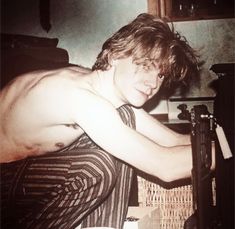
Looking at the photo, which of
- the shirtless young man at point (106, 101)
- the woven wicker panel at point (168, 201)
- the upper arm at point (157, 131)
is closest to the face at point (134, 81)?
the shirtless young man at point (106, 101)

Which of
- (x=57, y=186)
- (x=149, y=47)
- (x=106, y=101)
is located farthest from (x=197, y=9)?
(x=57, y=186)

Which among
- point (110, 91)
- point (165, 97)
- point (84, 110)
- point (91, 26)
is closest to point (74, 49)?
point (91, 26)

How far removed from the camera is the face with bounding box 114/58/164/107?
0.83m

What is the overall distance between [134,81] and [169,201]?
40 cm

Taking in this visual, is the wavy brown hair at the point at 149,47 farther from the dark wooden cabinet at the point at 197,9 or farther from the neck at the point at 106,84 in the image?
the dark wooden cabinet at the point at 197,9

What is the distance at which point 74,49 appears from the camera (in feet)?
4.16

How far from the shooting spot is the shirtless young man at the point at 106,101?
0.76 m

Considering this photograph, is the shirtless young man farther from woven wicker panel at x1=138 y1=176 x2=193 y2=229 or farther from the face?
woven wicker panel at x1=138 y1=176 x2=193 y2=229

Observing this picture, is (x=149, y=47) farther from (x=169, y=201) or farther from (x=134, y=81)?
(x=169, y=201)

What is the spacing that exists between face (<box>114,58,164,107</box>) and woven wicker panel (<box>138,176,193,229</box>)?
12.0 inches

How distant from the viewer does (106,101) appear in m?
0.76

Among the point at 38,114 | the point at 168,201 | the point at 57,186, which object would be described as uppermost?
the point at 38,114

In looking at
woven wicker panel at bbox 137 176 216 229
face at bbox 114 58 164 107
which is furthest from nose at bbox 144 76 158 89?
woven wicker panel at bbox 137 176 216 229

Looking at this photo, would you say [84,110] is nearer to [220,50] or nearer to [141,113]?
[141,113]
